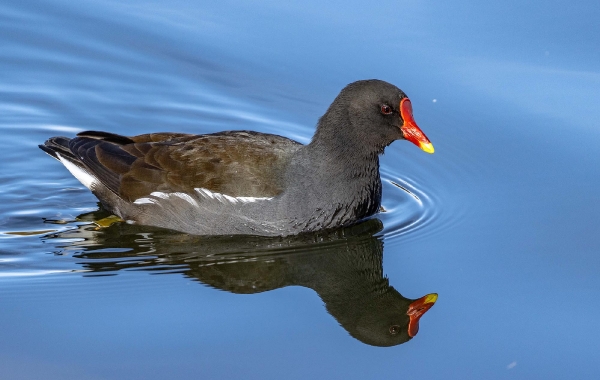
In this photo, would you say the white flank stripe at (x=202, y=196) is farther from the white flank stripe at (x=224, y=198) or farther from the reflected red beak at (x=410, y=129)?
the reflected red beak at (x=410, y=129)

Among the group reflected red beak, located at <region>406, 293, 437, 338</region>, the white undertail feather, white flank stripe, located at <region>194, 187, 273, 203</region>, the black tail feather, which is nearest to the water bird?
white flank stripe, located at <region>194, 187, 273, 203</region>

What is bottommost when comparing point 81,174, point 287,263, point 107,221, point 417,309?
point 417,309

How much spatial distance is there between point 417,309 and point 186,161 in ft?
7.66

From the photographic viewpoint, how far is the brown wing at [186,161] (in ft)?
24.3

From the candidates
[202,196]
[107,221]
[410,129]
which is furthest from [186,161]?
[410,129]

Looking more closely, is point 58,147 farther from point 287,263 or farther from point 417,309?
point 417,309

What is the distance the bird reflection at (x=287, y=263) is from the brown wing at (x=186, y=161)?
16.7 inches

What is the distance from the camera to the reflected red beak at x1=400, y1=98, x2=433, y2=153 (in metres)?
7.52

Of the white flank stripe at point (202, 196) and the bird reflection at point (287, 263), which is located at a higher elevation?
the white flank stripe at point (202, 196)

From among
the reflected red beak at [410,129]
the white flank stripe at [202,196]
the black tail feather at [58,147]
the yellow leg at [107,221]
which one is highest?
the reflected red beak at [410,129]

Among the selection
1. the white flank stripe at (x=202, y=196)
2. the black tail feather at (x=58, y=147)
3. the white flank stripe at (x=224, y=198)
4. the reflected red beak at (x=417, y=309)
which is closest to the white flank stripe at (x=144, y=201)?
the white flank stripe at (x=202, y=196)

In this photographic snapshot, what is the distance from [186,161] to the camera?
24.7 ft

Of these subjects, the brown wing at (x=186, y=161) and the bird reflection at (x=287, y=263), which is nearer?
the bird reflection at (x=287, y=263)

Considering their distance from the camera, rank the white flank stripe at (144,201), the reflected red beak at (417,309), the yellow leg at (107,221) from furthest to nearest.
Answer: the yellow leg at (107,221) → the white flank stripe at (144,201) → the reflected red beak at (417,309)
